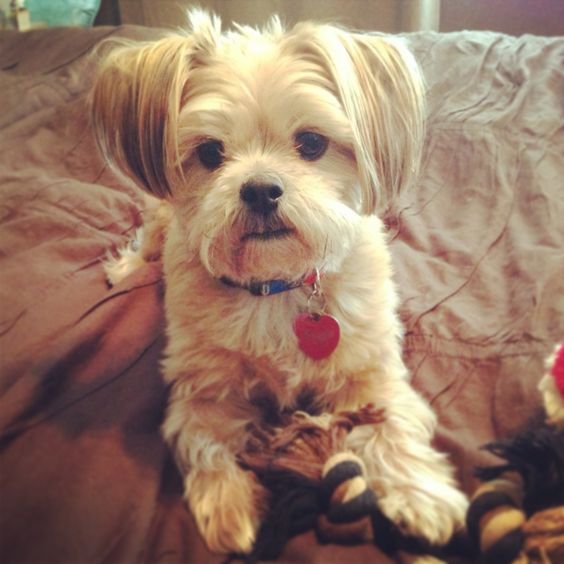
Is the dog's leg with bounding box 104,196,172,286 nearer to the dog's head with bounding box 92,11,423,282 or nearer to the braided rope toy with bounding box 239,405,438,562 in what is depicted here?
the dog's head with bounding box 92,11,423,282

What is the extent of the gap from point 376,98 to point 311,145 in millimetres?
142

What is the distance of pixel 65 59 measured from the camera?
210cm

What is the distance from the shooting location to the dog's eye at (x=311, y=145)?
3.28ft

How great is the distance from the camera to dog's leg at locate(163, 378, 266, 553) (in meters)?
0.80

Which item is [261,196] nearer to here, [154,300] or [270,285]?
[270,285]

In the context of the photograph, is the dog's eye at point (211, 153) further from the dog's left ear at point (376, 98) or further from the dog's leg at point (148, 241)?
the dog's leg at point (148, 241)

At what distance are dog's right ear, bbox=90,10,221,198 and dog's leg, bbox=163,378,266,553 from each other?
410 mm

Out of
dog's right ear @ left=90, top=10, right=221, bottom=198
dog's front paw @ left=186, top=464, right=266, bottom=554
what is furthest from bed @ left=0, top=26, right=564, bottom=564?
dog's right ear @ left=90, top=10, right=221, bottom=198

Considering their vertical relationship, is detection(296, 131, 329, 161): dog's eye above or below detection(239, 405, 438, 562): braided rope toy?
above

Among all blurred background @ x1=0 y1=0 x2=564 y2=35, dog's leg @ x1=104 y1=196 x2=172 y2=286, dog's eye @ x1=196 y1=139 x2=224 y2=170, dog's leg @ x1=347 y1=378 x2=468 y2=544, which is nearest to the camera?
dog's leg @ x1=347 y1=378 x2=468 y2=544

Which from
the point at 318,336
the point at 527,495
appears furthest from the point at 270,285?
the point at 527,495

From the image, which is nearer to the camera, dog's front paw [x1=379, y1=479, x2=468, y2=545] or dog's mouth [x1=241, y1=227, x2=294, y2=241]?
dog's front paw [x1=379, y1=479, x2=468, y2=545]

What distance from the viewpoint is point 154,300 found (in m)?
1.25

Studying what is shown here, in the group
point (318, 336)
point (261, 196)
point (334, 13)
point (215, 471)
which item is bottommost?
point (215, 471)
